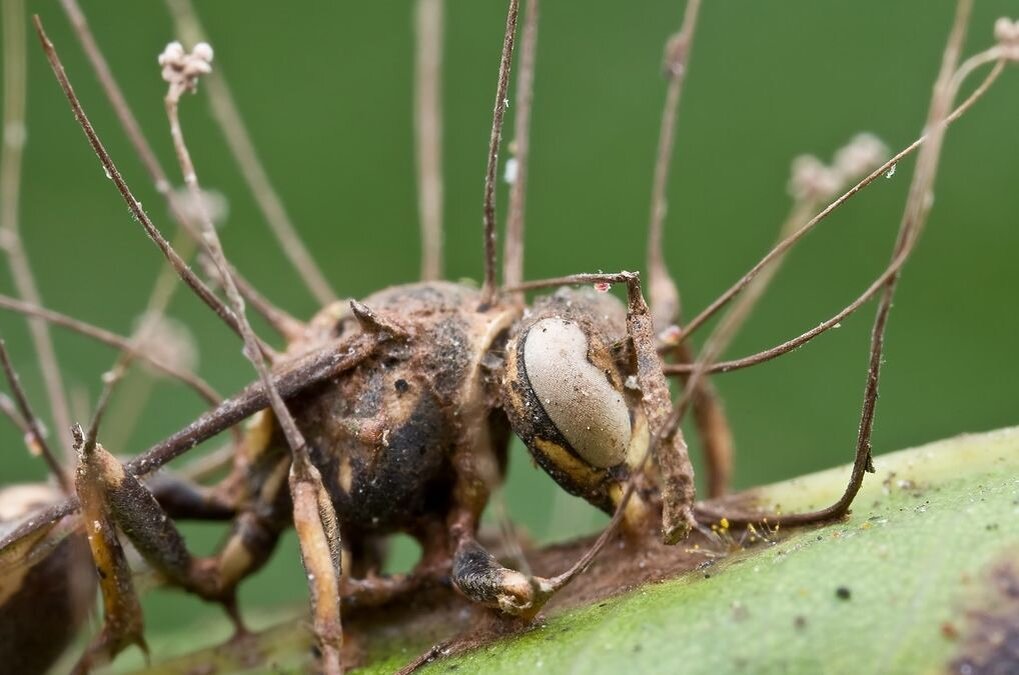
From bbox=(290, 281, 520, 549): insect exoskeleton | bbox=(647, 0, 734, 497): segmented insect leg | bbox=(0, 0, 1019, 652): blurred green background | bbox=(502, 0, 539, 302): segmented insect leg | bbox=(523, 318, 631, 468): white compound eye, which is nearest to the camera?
bbox=(523, 318, 631, 468): white compound eye

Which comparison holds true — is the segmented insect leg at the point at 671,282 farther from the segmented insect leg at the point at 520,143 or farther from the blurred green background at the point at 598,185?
the blurred green background at the point at 598,185

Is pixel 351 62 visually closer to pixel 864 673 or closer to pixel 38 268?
pixel 38 268

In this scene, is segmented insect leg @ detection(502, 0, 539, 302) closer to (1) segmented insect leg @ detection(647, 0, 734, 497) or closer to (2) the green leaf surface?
(1) segmented insect leg @ detection(647, 0, 734, 497)

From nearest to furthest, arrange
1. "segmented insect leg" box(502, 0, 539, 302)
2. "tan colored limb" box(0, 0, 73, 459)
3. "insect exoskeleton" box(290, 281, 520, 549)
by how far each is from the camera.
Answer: "insect exoskeleton" box(290, 281, 520, 549) < "segmented insect leg" box(502, 0, 539, 302) < "tan colored limb" box(0, 0, 73, 459)

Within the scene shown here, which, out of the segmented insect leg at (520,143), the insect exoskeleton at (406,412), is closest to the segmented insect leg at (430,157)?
the segmented insect leg at (520,143)

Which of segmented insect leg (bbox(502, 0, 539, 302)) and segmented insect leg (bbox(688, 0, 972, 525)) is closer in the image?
segmented insect leg (bbox(688, 0, 972, 525))

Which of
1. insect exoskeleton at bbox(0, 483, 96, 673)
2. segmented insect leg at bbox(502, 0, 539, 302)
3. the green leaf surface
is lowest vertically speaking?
the green leaf surface

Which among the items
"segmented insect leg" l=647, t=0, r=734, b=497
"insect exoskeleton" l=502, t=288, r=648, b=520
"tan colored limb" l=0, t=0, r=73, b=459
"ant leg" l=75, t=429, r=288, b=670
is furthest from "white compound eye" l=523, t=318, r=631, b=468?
"tan colored limb" l=0, t=0, r=73, b=459

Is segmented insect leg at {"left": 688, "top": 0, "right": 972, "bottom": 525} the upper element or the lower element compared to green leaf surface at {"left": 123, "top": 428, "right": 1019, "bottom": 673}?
upper

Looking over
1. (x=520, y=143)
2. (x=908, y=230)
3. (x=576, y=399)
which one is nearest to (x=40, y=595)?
(x=576, y=399)
